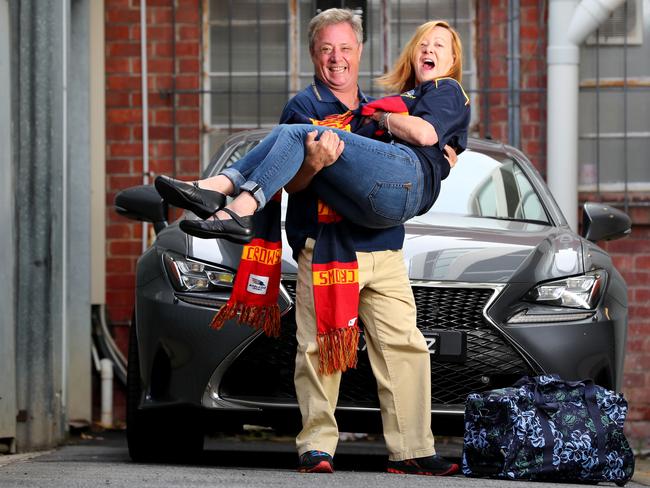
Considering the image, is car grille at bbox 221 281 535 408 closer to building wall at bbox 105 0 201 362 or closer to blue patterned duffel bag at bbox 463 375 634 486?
blue patterned duffel bag at bbox 463 375 634 486

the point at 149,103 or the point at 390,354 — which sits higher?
the point at 149,103

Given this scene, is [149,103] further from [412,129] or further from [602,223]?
[412,129]

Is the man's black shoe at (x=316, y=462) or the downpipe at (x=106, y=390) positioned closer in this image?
the man's black shoe at (x=316, y=462)

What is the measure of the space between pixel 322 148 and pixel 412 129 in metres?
0.36

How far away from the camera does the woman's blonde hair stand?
5.72m

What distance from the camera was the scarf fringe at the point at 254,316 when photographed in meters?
5.73

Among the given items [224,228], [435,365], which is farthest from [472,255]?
[224,228]

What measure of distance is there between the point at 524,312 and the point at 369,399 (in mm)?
679

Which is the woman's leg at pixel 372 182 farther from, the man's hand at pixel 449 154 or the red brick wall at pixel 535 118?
the red brick wall at pixel 535 118

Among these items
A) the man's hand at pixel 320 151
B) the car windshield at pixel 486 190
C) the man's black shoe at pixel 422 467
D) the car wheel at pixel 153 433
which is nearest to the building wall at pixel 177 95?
the car windshield at pixel 486 190

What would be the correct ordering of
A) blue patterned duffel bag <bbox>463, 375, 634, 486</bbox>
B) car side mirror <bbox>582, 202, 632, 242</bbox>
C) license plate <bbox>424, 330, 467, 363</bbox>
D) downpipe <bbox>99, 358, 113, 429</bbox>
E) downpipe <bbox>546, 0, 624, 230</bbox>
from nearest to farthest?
blue patterned duffel bag <bbox>463, 375, 634, 486</bbox> → license plate <bbox>424, 330, 467, 363</bbox> → car side mirror <bbox>582, 202, 632, 242</bbox> → downpipe <bbox>99, 358, 113, 429</bbox> → downpipe <bbox>546, 0, 624, 230</bbox>

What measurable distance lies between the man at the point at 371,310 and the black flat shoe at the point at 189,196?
0.50 m

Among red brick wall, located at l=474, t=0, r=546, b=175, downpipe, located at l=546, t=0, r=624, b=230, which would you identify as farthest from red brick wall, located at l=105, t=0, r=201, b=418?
downpipe, located at l=546, t=0, r=624, b=230

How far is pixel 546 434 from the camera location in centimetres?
562
